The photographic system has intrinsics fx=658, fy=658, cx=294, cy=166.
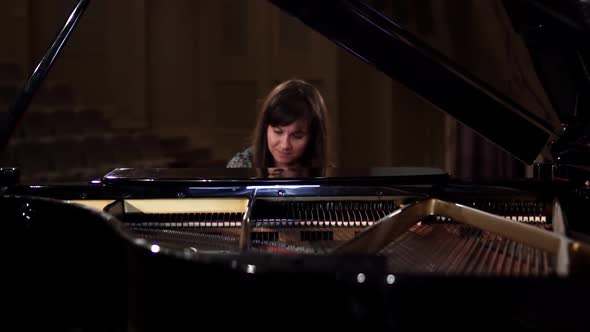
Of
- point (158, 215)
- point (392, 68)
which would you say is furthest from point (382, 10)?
point (158, 215)

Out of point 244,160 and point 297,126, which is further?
point 244,160

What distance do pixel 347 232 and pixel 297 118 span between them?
118cm

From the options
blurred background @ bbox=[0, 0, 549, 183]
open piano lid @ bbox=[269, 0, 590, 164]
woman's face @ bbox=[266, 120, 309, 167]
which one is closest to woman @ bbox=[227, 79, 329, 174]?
woman's face @ bbox=[266, 120, 309, 167]

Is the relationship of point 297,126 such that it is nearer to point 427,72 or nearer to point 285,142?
point 285,142

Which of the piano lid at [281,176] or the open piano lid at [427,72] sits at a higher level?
the open piano lid at [427,72]

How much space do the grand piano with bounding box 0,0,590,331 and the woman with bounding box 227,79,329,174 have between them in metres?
0.68

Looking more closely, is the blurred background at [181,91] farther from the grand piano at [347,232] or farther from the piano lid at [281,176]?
the grand piano at [347,232]

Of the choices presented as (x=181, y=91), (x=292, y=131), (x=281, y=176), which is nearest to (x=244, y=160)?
(x=292, y=131)

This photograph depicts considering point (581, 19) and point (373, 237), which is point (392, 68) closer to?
point (581, 19)

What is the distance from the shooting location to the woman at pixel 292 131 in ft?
8.71

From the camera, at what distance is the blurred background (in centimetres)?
530

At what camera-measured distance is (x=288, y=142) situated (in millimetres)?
2635

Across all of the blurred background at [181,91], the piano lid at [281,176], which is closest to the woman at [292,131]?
the piano lid at [281,176]

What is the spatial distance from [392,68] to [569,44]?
1.44 feet
